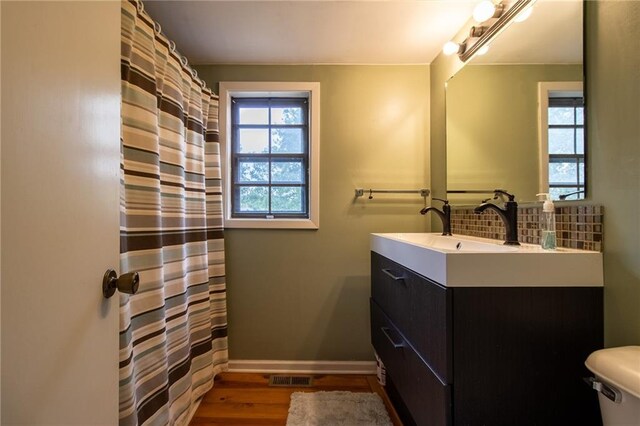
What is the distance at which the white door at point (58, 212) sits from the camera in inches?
17.6

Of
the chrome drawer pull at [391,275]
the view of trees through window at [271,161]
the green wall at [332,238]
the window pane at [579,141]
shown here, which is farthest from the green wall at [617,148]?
the view of trees through window at [271,161]

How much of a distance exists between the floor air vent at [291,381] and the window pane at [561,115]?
1.90m

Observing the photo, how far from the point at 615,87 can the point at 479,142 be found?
0.65 metres

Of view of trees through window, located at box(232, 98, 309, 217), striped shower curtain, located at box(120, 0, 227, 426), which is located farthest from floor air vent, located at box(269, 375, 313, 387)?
view of trees through window, located at box(232, 98, 309, 217)

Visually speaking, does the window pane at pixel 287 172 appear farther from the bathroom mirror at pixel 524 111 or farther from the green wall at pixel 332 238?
the bathroom mirror at pixel 524 111

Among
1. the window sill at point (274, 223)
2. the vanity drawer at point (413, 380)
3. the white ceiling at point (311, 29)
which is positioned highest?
the white ceiling at point (311, 29)

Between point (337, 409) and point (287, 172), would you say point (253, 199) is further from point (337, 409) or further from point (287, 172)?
point (337, 409)

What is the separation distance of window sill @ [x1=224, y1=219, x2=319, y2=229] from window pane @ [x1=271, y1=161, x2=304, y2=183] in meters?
0.32

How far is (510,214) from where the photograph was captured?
1234 millimetres

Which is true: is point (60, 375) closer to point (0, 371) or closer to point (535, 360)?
point (0, 371)

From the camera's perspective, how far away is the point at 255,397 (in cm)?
175

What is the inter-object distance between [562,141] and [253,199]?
1.74 metres

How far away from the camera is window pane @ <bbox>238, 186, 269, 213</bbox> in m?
2.12

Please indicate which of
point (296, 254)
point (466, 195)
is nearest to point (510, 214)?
point (466, 195)
